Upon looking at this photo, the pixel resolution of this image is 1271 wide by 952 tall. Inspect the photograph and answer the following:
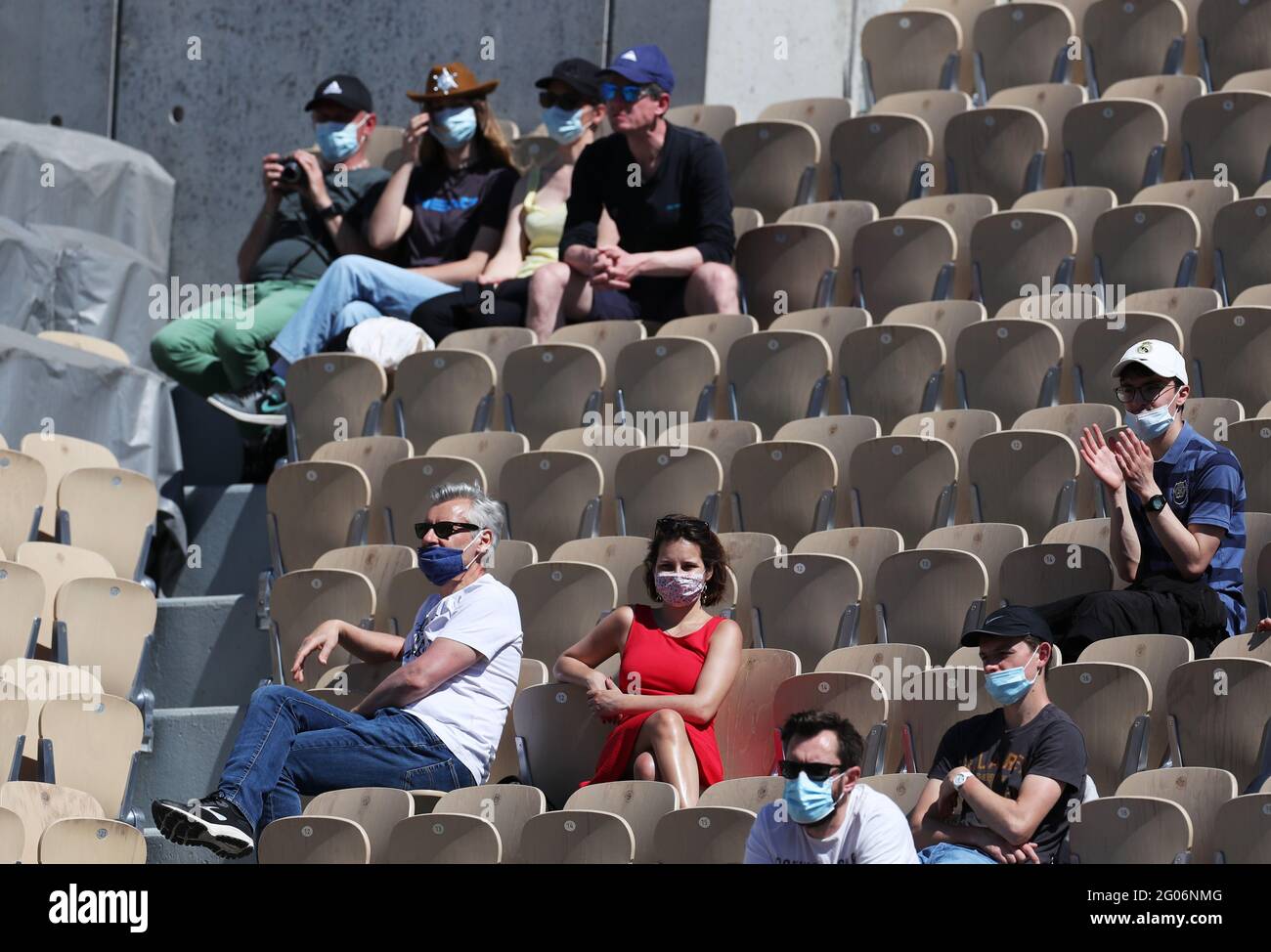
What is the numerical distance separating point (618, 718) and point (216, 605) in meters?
1.91

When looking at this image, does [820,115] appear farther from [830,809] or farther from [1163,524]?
[830,809]

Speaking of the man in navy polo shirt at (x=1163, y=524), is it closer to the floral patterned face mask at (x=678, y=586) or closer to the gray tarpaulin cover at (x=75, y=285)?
the floral patterned face mask at (x=678, y=586)

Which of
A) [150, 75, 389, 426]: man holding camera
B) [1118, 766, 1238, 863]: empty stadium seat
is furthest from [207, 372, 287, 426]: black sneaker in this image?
[1118, 766, 1238, 863]: empty stadium seat

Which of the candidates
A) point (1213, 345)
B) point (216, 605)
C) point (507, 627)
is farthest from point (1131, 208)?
point (216, 605)

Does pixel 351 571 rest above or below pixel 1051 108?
below

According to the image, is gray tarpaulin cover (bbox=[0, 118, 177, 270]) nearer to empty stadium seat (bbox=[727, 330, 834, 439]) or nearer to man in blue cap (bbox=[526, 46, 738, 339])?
man in blue cap (bbox=[526, 46, 738, 339])

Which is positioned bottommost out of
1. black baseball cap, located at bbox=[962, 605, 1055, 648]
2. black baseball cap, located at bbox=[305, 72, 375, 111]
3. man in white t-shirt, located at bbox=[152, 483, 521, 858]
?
Result: man in white t-shirt, located at bbox=[152, 483, 521, 858]

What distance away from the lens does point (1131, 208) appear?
20.9 feet

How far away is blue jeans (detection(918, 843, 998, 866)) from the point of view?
4.05 meters

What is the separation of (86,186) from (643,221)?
2.92 metres

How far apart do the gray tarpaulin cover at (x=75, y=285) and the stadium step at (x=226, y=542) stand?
1406mm

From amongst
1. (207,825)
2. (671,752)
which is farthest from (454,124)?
(207,825)

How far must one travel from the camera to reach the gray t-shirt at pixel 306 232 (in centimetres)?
743
